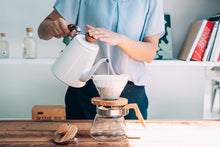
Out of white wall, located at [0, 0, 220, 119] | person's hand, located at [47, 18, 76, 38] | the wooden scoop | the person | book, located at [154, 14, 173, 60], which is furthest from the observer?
white wall, located at [0, 0, 220, 119]

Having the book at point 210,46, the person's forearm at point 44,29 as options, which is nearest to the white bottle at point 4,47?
the person's forearm at point 44,29

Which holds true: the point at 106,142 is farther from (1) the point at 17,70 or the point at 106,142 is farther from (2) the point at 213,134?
(1) the point at 17,70

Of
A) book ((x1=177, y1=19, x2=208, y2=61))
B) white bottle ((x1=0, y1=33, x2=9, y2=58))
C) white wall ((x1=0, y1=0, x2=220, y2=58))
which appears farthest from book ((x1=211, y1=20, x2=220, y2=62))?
white bottle ((x1=0, y1=33, x2=9, y2=58))

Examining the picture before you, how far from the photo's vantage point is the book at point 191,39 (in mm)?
1929

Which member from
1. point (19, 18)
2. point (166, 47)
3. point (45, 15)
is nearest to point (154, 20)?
point (166, 47)

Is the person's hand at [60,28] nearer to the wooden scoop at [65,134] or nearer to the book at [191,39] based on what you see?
the wooden scoop at [65,134]

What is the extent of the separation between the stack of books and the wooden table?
2.97 ft

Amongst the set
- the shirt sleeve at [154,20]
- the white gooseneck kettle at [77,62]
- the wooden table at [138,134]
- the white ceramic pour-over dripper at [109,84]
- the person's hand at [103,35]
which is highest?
the shirt sleeve at [154,20]

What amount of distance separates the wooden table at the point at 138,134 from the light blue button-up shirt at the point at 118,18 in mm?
276

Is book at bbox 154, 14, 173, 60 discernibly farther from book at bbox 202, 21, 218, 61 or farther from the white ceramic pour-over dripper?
the white ceramic pour-over dripper

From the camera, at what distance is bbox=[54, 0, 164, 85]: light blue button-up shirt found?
1195 millimetres

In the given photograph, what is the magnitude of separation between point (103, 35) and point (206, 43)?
1268 millimetres

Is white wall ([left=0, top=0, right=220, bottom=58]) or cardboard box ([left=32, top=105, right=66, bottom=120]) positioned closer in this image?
cardboard box ([left=32, top=105, right=66, bottom=120])

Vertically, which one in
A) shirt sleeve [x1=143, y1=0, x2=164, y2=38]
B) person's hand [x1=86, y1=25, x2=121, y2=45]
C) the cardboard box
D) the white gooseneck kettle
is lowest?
the cardboard box
